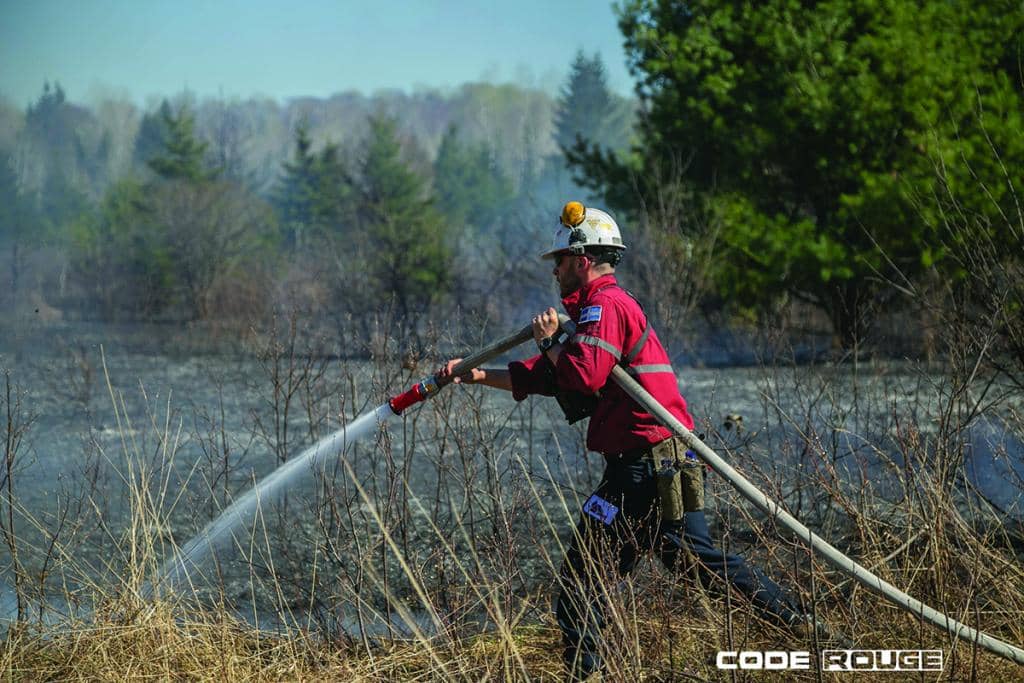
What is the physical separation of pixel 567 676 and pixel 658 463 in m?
0.92

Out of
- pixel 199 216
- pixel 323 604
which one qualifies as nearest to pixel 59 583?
pixel 323 604

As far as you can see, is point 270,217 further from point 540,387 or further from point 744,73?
point 540,387

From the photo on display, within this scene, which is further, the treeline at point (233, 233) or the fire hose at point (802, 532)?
the treeline at point (233, 233)

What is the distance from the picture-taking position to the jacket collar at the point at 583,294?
14.3 feet

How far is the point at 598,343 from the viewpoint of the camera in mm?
4105

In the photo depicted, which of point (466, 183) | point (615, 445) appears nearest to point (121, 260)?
point (615, 445)

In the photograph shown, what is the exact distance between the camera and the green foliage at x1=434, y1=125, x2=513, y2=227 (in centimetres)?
6625

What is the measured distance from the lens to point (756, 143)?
64.0ft

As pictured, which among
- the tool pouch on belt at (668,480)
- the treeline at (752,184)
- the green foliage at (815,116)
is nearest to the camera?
the tool pouch on belt at (668,480)

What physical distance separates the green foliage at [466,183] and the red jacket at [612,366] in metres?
60.0

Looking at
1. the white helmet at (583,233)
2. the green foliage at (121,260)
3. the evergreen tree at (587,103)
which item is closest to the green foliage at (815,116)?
the white helmet at (583,233)
